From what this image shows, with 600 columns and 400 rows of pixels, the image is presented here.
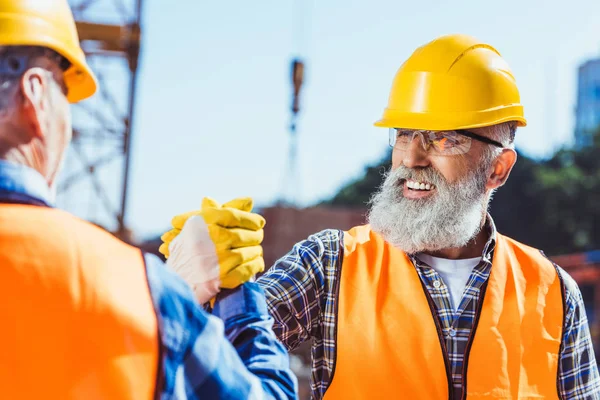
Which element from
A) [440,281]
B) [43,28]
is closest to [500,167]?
[440,281]

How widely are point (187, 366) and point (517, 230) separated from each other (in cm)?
3052

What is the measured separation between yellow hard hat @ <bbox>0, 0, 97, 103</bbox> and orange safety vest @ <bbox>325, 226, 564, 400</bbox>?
1176 mm

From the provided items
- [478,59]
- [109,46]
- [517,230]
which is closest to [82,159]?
[109,46]

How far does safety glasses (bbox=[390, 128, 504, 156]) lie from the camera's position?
2.56 metres

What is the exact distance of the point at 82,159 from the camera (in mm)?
17266

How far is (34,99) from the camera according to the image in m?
1.36

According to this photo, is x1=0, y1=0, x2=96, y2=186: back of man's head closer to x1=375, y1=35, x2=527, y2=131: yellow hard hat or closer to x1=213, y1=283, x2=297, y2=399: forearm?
x1=213, y1=283, x2=297, y2=399: forearm

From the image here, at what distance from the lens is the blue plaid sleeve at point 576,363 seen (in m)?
2.36

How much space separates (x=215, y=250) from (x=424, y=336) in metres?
0.98

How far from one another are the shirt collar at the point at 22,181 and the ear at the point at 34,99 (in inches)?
3.4

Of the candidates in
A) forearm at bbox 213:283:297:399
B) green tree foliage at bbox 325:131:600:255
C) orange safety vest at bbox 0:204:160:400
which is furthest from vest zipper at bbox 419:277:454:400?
green tree foliage at bbox 325:131:600:255

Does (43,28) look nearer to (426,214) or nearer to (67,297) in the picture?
(67,297)

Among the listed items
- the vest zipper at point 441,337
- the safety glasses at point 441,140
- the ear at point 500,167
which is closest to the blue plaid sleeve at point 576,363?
the vest zipper at point 441,337

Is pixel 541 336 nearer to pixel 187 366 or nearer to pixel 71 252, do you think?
pixel 187 366
